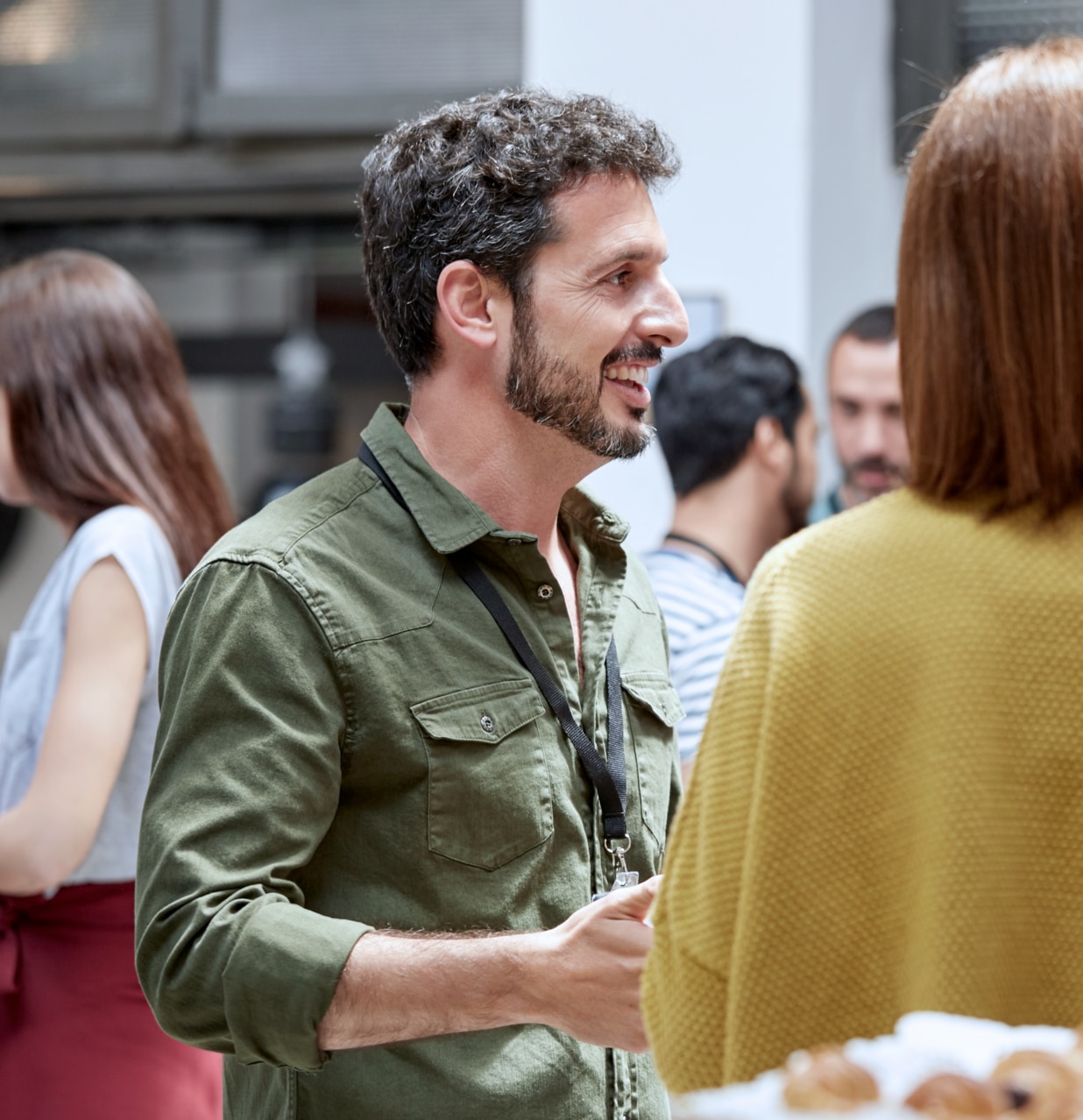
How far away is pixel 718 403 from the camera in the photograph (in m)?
2.71

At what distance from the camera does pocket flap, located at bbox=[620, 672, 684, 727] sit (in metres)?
1.53

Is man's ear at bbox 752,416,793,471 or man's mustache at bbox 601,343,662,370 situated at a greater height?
man's mustache at bbox 601,343,662,370

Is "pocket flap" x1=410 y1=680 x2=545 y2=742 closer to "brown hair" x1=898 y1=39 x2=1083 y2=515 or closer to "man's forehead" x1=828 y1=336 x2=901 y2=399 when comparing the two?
"brown hair" x1=898 y1=39 x2=1083 y2=515

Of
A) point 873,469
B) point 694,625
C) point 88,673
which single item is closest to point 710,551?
point 694,625

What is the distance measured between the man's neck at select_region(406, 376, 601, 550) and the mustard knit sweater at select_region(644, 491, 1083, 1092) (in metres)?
0.59

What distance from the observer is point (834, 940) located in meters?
0.87

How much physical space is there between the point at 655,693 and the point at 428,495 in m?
0.33

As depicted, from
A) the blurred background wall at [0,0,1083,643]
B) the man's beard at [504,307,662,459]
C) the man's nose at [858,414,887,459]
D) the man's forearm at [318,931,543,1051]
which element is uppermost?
the blurred background wall at [0,0,1083,643]

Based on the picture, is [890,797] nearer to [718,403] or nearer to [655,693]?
[655,693]

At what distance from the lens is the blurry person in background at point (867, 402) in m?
2.98

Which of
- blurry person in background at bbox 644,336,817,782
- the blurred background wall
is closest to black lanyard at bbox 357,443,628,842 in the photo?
blurry person in background at bbox 644,336,817,782

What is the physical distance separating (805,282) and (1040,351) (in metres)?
2.43

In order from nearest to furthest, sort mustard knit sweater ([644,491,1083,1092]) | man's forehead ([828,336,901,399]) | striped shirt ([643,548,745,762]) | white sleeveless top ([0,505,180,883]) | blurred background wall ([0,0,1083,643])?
mustard knit sweater ([644,491,1083,1092]) < white sleeveless top ([0,505,180,883]) < striped shirt ([643,548,745,762]) < man's forehead ([828,336,901,399]) < blurred background wall ([0,0,1083,643])

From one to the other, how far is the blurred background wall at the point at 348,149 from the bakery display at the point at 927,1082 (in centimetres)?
245
